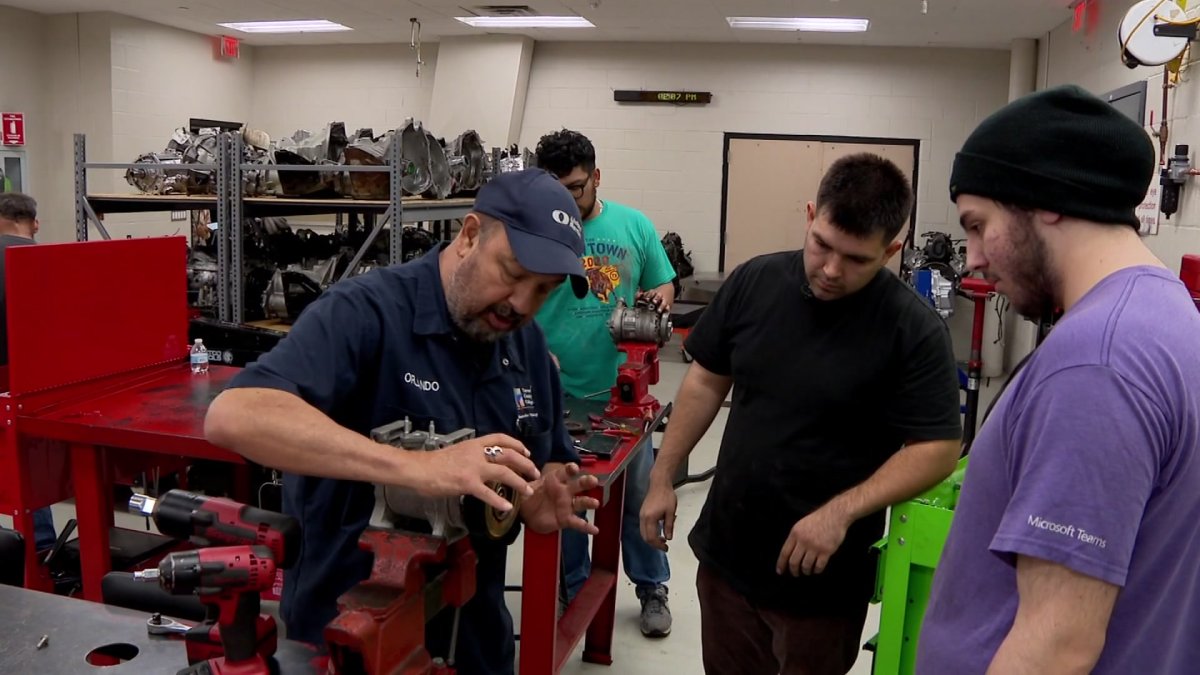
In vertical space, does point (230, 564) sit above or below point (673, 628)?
above

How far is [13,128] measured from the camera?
7.59 metres

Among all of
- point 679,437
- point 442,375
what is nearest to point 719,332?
point 679,437

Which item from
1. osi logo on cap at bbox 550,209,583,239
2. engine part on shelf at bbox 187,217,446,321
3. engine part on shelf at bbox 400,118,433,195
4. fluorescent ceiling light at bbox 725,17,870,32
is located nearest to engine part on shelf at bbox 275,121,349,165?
engine part on shelf at bbox 400,118,433,195

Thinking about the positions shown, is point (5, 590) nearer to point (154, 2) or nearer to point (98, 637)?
point (98, 637)

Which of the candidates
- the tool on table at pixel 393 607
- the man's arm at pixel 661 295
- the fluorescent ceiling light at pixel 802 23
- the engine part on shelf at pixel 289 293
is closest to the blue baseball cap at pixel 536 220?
the tool on table at pixel 393 607

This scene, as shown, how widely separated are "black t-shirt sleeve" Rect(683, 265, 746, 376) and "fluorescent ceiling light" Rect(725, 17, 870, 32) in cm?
586

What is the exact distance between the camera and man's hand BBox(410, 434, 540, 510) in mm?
1158

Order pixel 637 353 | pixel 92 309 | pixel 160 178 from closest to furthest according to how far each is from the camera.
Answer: pixel 92 309
pixel 637 353
pixel 160 178

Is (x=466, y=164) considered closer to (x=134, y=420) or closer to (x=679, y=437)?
(x=134, y=420)

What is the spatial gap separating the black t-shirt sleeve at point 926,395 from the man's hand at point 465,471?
2.81 ft

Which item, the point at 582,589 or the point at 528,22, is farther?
the point at 528,22

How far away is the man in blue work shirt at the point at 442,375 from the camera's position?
133cm

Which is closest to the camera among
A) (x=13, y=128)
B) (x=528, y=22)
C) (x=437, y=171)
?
(x=437, y=171)

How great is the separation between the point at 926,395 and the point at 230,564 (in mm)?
1255
